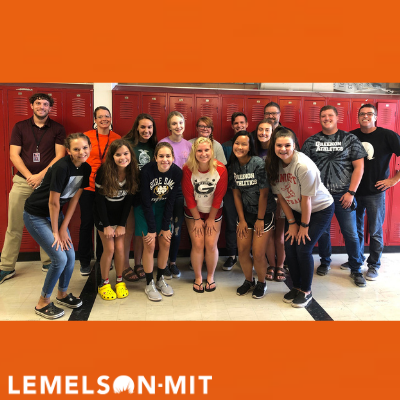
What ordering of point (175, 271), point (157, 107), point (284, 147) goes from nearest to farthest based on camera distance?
point (284, 147)
point (175, 271)
point (157, 107)

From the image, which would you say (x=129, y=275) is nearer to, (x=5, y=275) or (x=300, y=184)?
(x=5, y=275)

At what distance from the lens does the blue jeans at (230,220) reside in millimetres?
3752

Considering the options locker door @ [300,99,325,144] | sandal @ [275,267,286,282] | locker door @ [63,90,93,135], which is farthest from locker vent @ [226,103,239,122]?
sandal @ [275,267,286,282]

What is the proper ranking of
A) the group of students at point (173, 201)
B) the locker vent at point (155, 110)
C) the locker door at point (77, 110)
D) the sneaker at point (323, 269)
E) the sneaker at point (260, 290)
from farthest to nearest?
the locker vent at point (155, 110), the locker door at point (77, 110), the sneaker at point (323, 269), the sneaker at point (260, 290), the group of students at point (173, 201)

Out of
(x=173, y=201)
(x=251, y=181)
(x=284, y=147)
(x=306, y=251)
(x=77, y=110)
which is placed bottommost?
(x=306, y=251)

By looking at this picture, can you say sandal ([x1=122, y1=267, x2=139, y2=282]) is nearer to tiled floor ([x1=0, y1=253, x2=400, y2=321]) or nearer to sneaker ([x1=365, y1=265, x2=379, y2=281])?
tiled floor ([x1=0, y1=253, x2=400, y2=321])

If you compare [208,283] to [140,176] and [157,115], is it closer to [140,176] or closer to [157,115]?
[140,176]

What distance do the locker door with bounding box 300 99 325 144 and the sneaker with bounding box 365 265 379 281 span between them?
1.64m

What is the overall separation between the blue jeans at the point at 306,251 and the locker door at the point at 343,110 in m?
1.71

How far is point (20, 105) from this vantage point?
3.79m

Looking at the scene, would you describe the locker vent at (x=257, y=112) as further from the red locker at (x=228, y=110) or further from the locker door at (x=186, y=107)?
the locker door at (x=186, y=107)

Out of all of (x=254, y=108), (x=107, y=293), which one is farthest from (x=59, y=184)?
(x=254, y=108)

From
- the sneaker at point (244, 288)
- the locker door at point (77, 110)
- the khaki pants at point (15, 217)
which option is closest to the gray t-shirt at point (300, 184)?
the sneaker at point (244, 288)

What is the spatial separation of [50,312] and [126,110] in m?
2.20
